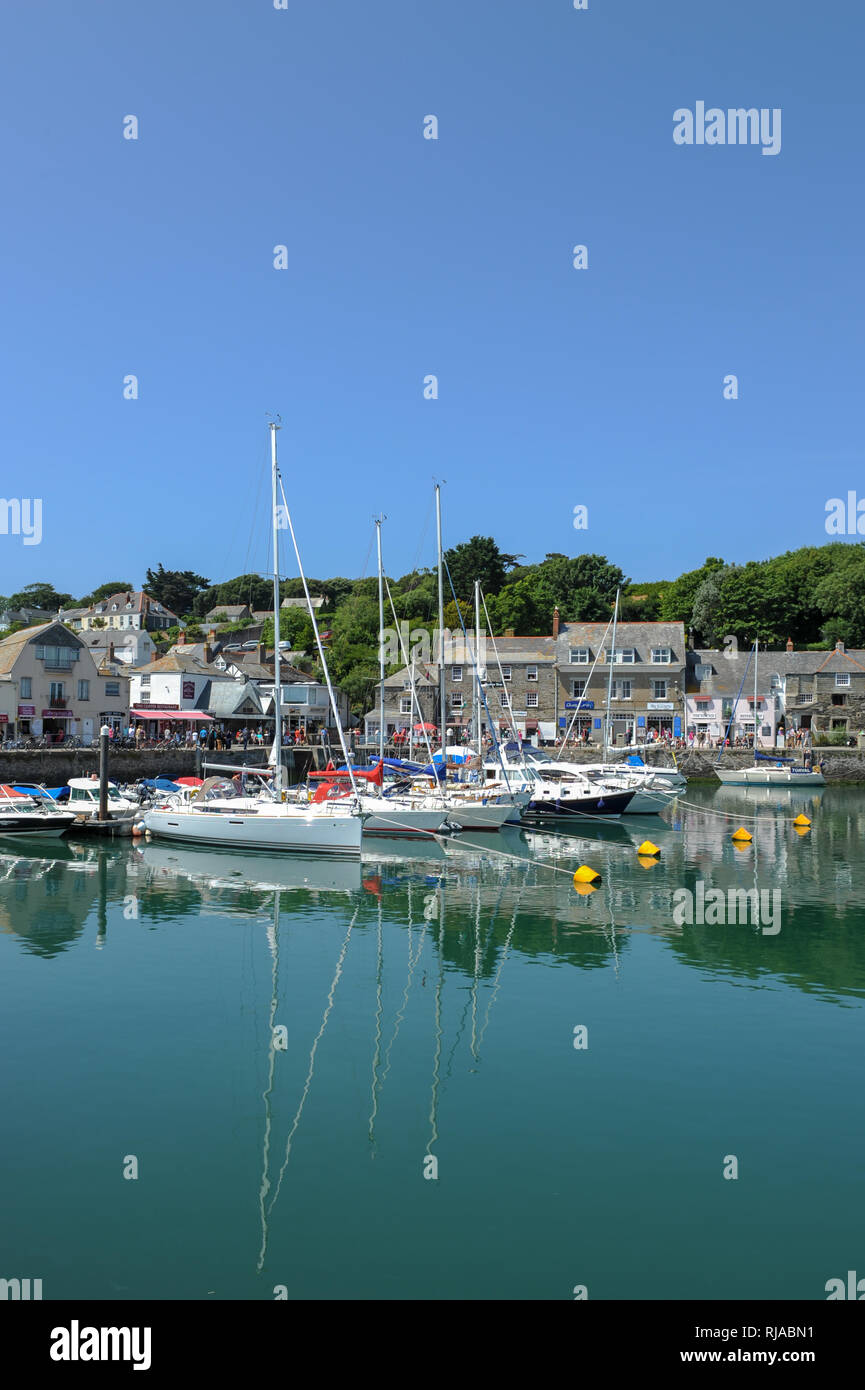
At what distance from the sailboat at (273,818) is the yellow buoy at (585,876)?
7.92 meters

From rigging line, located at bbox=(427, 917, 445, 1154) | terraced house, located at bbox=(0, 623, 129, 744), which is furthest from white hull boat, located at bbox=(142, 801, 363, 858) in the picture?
terraced house, located at bbox=(0, 623, 129, 744)

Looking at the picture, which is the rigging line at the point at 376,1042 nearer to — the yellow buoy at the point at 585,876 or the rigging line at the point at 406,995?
the rigging line at the point at 406,995

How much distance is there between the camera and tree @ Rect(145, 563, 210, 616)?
15875 centimetres

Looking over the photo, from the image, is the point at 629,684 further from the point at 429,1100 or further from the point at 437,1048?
the point at 429,1100

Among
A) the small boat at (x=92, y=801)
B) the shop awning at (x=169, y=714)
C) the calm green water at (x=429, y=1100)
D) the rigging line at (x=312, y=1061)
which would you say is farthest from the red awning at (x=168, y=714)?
the rigging line at (x=312, y=1061)

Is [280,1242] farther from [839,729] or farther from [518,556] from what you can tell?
[518,556]

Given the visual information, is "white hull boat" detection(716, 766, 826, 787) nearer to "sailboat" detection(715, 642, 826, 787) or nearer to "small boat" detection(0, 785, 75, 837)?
"sailboat" detection(715, 642, 826, 787)

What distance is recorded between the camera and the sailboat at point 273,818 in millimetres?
34875

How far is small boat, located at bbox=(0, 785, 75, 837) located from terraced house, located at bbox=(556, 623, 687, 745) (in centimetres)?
5326

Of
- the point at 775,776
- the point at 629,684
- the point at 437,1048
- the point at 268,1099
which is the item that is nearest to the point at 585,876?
the point at 437,1048

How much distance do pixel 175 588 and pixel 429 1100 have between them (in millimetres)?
153338

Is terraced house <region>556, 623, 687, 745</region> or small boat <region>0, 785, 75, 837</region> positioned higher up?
terraced house <region>556, 623, 687, 745</region>

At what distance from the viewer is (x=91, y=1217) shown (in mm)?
10930

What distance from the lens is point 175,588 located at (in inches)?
6289
